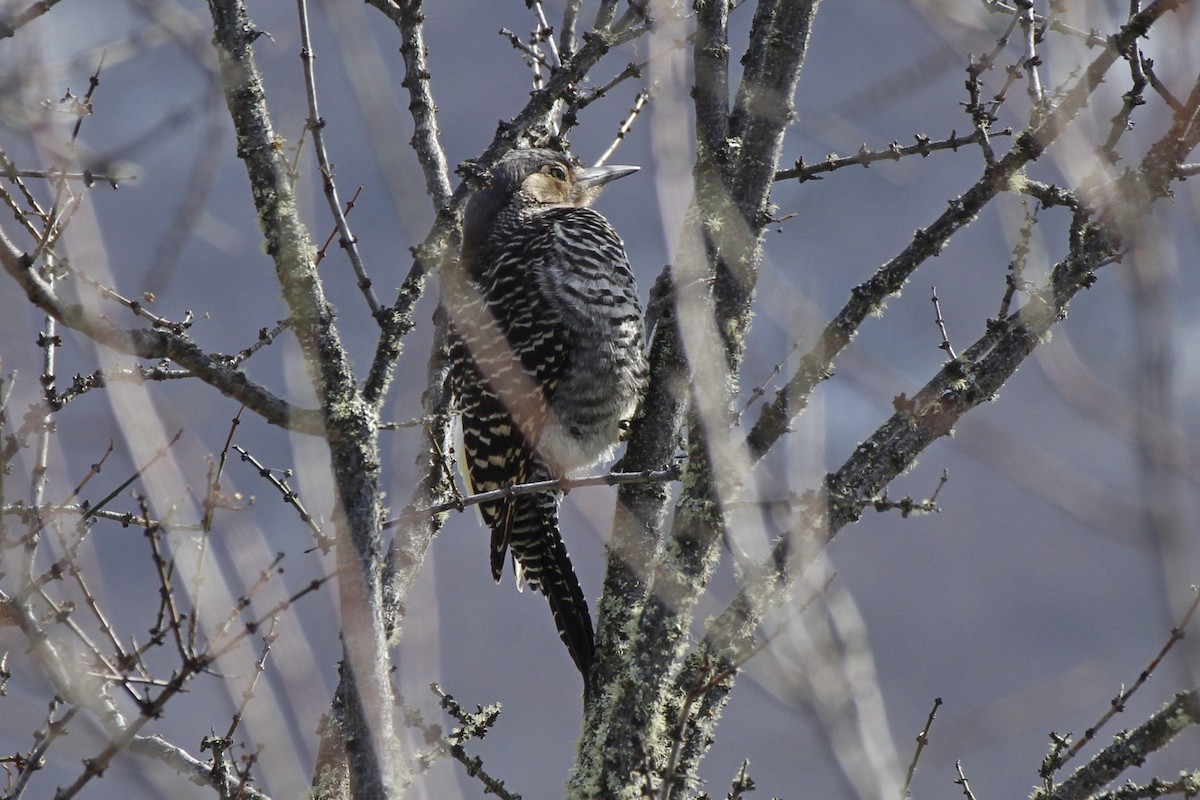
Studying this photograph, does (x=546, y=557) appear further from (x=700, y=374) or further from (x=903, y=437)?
(x=903, y=437)

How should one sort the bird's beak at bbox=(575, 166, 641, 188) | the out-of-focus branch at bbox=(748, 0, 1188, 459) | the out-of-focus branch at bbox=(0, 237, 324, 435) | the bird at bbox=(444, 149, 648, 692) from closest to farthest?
the out-of-focus branch at bbox=(0, 237, 324, 435) → the out-of-focus branch at bbox=(748, 0, 1188, 459) → the bird at bbox=(444, 149, 648, 692) → the bird's beak at bbox=(575, 166, 641, 188)

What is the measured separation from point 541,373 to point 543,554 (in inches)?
34.6

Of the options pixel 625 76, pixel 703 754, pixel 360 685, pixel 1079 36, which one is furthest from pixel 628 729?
pixel 625 76

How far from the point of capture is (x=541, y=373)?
5711 millimetres

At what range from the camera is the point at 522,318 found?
231 inches

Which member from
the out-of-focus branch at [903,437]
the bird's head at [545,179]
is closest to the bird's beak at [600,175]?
the bird's head at [545,179]

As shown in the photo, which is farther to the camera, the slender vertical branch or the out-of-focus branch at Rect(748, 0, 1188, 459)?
the out-of-focus branch at Rect(748, 0, 1188, 459)

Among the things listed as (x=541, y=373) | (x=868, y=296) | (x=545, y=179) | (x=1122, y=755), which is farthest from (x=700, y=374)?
(x=545, y=179)

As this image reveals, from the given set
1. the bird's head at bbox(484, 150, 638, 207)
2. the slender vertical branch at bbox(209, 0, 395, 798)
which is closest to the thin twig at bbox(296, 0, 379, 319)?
the slender vertical branch at bbox(209, 0, 395, 798)

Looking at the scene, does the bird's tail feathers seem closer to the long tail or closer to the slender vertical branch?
the long tail

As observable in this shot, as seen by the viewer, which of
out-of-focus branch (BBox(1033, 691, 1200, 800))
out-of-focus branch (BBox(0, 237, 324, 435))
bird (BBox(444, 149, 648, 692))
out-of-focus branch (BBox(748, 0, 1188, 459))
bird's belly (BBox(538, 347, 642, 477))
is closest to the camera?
out-of-focus branch (BBox(0, 237, 324, 435))

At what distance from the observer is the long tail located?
4.95 m

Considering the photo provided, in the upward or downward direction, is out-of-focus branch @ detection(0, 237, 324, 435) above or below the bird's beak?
below

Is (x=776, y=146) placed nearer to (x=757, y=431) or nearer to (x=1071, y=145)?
(x=757, y=431)
